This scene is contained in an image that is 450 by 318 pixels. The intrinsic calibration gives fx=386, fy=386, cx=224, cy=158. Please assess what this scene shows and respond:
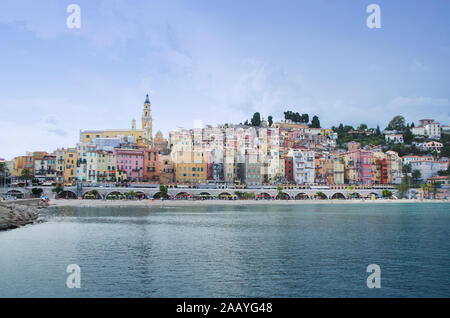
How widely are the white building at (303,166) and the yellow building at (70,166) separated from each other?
219 ft

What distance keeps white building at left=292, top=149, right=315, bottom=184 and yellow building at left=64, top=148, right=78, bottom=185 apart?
219ft

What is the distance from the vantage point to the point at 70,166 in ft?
352

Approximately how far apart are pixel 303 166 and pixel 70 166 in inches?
2772

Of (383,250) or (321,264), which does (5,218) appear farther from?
(383,250)

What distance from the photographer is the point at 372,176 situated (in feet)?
426

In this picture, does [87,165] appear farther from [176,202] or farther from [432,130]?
[432,130]

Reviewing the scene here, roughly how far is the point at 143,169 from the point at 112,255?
87.4 m

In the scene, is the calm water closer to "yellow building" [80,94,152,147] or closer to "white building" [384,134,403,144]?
"yellow building" [80,94,152,147]

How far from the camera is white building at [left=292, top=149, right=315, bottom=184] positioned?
406ft

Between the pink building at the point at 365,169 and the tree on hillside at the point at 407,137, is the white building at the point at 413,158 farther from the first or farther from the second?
the tree on hillside at the point at 407,137

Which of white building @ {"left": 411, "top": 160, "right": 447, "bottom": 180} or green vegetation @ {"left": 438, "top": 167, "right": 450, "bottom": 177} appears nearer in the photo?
green vegetation @ {"left": 438, "top": 167, "right": 450, "bottom": 177}

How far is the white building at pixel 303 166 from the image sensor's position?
124m

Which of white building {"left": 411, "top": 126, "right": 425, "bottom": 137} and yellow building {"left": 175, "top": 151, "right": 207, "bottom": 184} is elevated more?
white building {"left": 411, "top": 126, "right": 425, "bottom": 137}

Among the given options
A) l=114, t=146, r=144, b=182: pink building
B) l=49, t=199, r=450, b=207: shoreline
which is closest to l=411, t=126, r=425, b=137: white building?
l=49, t=199, r=450, b=207: shoreline
